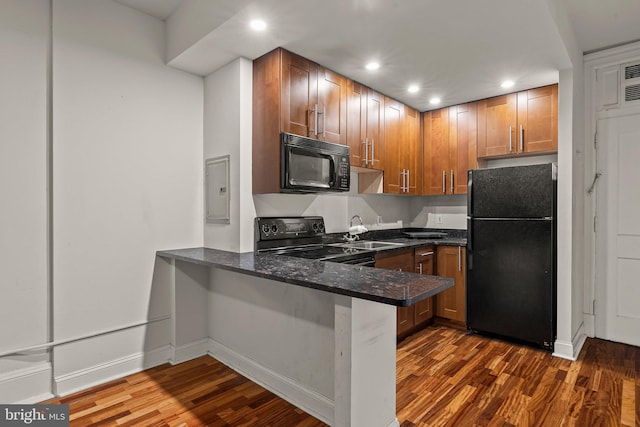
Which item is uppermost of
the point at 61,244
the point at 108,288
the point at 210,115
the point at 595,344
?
the point at 210,115

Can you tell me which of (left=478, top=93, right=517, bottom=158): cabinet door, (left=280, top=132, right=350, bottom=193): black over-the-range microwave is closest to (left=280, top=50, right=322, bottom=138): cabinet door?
(left=280, top=132, right=350, bottom=193): black over-the-range microwave

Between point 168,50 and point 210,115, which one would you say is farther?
point 210,115

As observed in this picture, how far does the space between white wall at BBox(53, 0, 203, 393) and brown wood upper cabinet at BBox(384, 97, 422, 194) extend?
1914 mm

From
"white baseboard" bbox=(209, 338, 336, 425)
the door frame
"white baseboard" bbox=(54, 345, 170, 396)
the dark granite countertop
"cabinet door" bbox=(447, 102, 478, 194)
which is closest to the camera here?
the dark granite countertop

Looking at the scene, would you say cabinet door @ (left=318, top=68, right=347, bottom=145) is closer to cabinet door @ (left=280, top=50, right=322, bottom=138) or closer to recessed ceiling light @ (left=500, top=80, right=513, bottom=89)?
cabinet door @ (left=280, top=50, right=322, bottom=138)

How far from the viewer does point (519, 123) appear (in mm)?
3408

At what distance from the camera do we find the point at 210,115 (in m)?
2.95

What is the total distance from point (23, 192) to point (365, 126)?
2.65 m

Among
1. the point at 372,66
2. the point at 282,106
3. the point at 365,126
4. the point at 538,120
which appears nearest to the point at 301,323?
the point at 282,106

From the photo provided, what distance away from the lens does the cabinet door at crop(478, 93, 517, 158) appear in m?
3.46

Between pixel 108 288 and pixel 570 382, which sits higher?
pixel 108 288

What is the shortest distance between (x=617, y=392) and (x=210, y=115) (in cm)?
359

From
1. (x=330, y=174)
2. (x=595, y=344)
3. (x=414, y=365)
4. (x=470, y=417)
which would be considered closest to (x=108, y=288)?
(x=330, y=174)

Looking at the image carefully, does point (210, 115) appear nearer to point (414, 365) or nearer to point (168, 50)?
point (168, 50)
